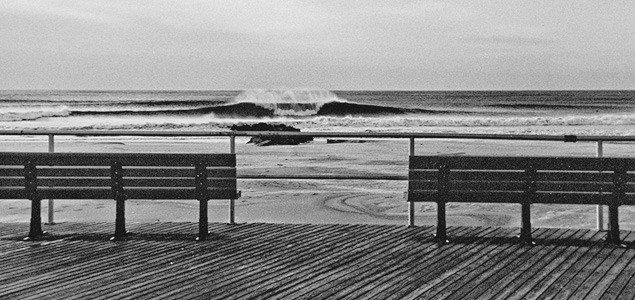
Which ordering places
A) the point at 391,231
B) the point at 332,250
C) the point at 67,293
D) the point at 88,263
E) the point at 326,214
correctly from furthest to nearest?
the point at 326,214, the point at 391,231, the point at 332,250, the point at 88,263, the point at 67,293

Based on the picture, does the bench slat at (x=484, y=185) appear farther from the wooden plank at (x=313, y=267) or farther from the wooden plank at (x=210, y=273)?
the wooden plank at (x=210, y=273)

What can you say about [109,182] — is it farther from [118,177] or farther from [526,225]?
[526,225]

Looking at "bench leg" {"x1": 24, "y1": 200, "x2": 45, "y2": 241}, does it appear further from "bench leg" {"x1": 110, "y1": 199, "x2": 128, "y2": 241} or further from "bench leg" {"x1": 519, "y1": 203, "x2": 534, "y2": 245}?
"bench leg" {"x1": 519, "y1": 203, "x2": 534, "y2": 245}

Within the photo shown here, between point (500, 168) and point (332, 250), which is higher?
point (500, 168)

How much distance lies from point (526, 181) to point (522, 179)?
32mm

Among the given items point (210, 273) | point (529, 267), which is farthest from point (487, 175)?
point (210, 273)

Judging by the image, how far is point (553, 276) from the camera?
4.62m

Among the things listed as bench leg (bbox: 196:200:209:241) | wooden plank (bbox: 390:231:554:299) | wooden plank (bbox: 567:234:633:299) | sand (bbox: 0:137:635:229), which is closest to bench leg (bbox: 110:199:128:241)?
bench leg (bbox: 196:200:209:241)

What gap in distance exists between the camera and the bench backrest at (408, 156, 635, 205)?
5.43 metres

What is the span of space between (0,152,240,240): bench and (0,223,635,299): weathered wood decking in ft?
1.25

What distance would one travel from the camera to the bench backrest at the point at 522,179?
5.43m

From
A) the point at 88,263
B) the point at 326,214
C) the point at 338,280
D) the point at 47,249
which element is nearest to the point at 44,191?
the point at 47,249

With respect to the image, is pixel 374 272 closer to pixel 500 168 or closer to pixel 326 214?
pixel 500 168

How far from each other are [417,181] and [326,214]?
3.60 meters
